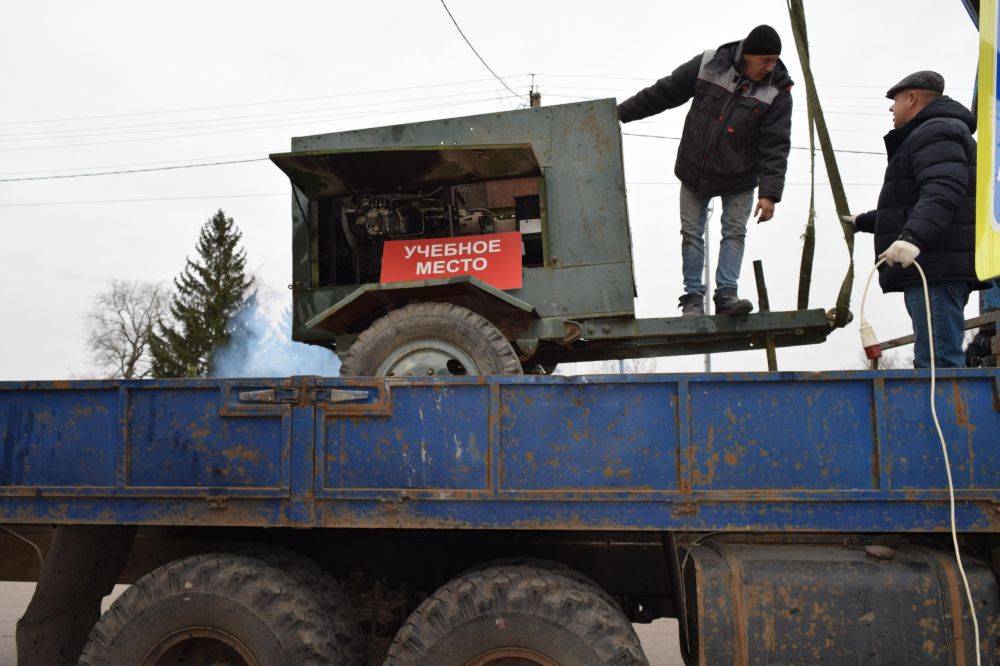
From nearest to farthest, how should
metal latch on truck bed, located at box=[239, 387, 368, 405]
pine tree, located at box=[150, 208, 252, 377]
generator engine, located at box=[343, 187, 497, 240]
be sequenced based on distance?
metal latch on truck bed, located at box=[239, 387, 368, 405]
generator engine, located at box=[343, 187, 497, 240]
pine tree, located at box=[150, 208, 252, 377]

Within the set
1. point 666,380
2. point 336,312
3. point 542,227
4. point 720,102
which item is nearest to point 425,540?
point 666,380

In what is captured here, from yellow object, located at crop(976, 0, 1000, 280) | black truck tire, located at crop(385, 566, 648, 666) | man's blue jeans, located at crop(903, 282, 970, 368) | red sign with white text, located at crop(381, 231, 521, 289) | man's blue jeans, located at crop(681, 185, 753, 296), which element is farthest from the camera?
red sign with white text, located at crop(381, 231, 521, 289)

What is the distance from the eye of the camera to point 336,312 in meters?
5.23

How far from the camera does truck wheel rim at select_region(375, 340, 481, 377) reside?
490 centimetres

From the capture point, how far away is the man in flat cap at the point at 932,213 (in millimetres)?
3691

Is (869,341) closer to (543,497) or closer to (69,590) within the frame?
(543,497)

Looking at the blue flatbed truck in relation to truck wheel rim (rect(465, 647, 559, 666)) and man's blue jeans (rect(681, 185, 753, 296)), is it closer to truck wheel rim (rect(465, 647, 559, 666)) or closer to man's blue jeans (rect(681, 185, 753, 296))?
truck wheel rim (rect(465, 647, 559, 666))

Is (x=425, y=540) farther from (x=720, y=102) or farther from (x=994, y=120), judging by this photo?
(x=720, y=102)

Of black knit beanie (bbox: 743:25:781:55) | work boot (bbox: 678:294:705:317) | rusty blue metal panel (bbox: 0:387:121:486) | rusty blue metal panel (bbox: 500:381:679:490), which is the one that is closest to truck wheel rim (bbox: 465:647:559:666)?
rusty blue metal panel (bbox: 500:381:679:490)

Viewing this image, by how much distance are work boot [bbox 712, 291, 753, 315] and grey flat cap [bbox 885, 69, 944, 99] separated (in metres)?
1.62

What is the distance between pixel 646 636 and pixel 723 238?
344 centimetres

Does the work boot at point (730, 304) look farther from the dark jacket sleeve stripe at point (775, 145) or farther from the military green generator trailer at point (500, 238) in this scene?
the dark jacket sleeve stripe at point (775, 145)

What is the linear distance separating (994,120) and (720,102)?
2.58 meters

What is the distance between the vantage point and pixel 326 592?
11.4 ft
